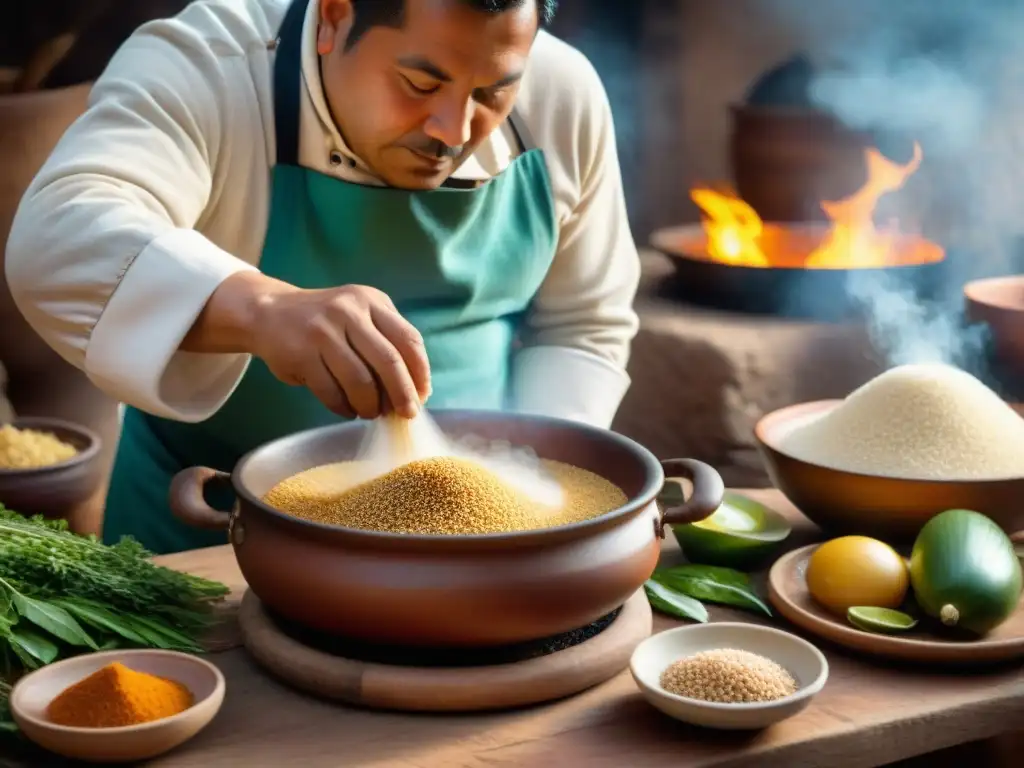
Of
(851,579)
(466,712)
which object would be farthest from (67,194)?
(851,579)

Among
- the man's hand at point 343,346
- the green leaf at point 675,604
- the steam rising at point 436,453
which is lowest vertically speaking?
the green leaf at point 675,604

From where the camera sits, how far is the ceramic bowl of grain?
5.10 feet

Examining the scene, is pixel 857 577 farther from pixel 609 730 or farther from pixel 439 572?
pixel 439 572

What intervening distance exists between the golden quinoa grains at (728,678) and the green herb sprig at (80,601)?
1.61 ft

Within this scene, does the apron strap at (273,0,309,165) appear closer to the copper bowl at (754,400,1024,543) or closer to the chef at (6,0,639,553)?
the chef at (6,0,639,553)

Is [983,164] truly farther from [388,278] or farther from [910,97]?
[388,278]

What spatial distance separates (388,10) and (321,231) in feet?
1.39

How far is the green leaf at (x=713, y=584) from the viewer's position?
1478 mm

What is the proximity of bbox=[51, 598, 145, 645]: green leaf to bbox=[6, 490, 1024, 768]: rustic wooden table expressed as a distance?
0.31ft

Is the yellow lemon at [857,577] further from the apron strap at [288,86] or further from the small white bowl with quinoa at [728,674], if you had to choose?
the apron strap at [288,86]

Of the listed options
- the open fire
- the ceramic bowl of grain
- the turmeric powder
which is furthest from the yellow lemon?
the open fire

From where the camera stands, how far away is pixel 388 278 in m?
1.86

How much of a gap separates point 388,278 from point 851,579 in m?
0.78

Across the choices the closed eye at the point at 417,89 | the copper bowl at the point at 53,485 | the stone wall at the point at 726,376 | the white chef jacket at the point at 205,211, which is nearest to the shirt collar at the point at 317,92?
the white chef jacket at the point at 205,211
